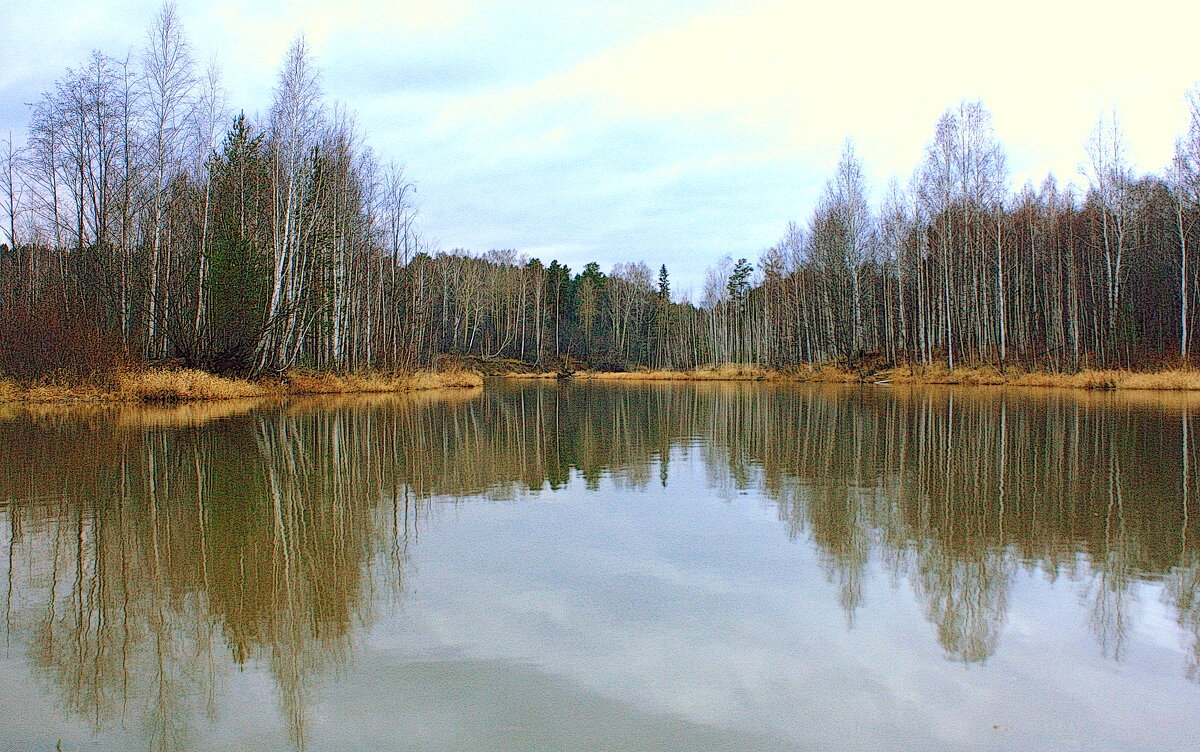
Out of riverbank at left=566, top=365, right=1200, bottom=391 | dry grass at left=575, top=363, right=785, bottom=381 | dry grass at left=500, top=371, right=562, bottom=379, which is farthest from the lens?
dry grass at left=500, top=371, right=562, bottom=379

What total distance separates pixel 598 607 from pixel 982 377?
32488mm

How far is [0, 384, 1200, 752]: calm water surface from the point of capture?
9.64 feet

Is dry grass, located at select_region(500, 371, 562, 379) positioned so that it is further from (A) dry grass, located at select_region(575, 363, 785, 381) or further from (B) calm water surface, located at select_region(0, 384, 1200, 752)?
(B) calm water surface, located at select_region(0, 384, 1200, 752)

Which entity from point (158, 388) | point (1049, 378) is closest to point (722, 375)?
point (1049, 378)

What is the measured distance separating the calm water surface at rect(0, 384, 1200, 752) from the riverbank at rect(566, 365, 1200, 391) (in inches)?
815

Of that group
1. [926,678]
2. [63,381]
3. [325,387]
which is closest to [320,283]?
[325,387]

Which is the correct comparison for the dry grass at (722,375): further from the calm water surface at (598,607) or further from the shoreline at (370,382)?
the calm water surface at (598,607)

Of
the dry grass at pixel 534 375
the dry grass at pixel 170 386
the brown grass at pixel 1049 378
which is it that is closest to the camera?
the dry grass at pixel 170 386

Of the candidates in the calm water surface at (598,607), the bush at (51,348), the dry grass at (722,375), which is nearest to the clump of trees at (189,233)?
the bush at (51,348)

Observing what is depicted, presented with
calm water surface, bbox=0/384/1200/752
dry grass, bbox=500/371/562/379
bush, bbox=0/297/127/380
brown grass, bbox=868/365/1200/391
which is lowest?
calm water surface, bbox=0/384/1200/752

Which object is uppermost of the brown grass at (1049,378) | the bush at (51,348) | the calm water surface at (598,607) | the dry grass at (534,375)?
the bush at (51,348)

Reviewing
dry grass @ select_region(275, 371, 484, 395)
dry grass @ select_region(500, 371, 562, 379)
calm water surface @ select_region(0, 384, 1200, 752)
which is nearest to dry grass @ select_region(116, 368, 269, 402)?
dry grass @ select_region(275, 371, 484, 395)

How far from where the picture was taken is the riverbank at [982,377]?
26.5m

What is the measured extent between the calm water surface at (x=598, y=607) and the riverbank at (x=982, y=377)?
20.7 m
